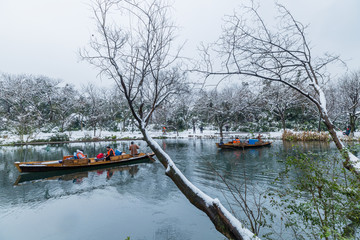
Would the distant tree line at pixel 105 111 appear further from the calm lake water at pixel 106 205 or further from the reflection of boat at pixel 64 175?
the calm lake water at pixel 106 205

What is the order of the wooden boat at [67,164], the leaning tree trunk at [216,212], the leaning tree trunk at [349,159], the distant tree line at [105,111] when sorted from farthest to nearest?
the distant tree line at [105,111] → the wooden boat at [67,164] → the leaning tree trunk at [349,159] → the leaning tree trunk at [216,212]

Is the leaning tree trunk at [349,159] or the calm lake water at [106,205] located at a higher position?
the leaning tree trunk at [349,159]

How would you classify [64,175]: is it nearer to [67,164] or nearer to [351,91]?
[67,164]

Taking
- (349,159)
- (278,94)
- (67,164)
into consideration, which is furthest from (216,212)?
(67,164)

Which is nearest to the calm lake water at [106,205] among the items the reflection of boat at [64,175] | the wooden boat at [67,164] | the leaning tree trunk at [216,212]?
the reflection of boat at [64,175]

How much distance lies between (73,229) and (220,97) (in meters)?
36.6

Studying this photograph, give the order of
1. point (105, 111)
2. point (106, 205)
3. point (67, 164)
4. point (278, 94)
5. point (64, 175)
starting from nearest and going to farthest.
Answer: point (106, 205), point (278, 94), point (64, 175), point (67, 164), point (105, 111)

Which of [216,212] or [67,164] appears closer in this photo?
[216,212]

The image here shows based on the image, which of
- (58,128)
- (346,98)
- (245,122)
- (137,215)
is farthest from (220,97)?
(137,215)

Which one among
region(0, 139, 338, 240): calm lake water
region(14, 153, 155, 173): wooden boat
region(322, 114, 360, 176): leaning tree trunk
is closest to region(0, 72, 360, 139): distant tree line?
region(14, 153, 155, 173): wooden boat

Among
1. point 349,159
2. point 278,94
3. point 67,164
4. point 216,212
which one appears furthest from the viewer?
point 67,164

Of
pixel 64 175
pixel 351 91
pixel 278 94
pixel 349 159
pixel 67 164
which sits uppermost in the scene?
pixel 351 91

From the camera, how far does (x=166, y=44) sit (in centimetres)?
413

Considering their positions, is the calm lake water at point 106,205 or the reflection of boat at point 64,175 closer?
the calm lake water at point 106,205
